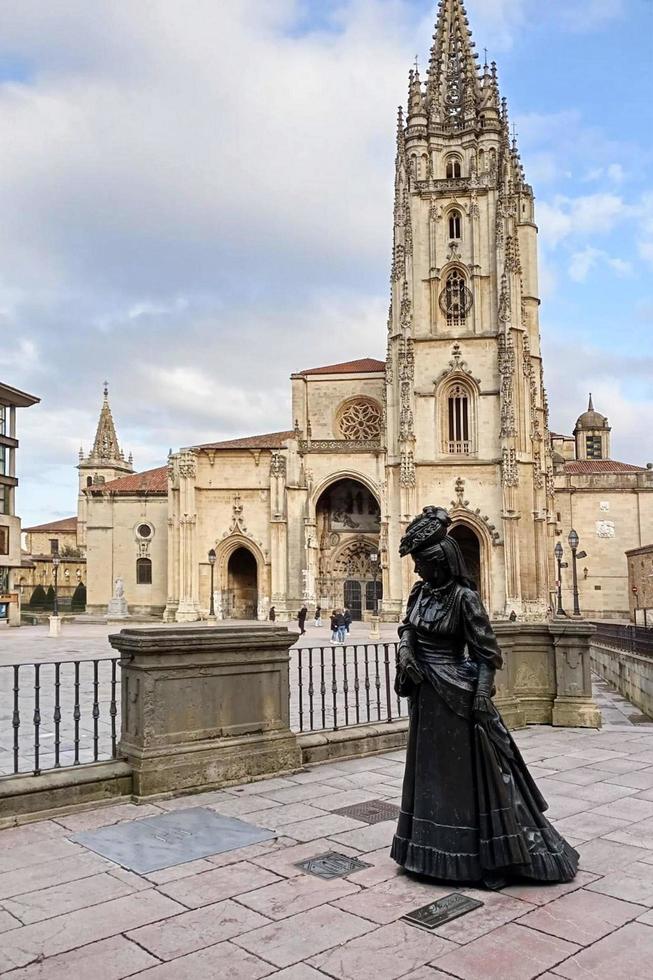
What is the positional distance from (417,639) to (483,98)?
152ft

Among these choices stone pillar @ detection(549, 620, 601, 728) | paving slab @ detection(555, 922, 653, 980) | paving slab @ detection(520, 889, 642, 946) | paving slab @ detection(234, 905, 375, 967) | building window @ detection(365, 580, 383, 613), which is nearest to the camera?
paving slab @ detection(555, 922, 653, 980)

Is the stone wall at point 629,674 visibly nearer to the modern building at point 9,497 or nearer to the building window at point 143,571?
the modern building at point 9,497

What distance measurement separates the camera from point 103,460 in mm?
91125

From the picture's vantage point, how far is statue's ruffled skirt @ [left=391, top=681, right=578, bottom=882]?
14.6 ft

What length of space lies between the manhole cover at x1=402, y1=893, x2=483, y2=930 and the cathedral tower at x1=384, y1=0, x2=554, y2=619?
112 ft

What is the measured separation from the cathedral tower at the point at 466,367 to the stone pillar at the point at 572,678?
2876 centimetres

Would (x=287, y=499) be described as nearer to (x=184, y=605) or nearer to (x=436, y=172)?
(x=184, y=605)

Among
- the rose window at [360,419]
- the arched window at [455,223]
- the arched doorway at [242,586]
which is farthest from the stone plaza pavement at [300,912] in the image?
the rose window at [360,419]

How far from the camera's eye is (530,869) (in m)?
4.48

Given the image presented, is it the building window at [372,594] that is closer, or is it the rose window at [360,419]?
the building window at [372,594]

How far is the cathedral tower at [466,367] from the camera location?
39.2 metres

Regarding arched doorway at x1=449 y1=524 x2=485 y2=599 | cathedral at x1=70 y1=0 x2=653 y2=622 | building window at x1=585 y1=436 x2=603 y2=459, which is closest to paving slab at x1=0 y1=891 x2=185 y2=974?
cathedral at x1=70 y1=0 x2=653 y2=622

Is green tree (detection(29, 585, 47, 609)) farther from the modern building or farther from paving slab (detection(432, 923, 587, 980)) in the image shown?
paving slab (detection(432, 923, 587, 980))

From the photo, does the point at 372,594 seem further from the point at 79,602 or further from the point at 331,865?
the point at 331,865
